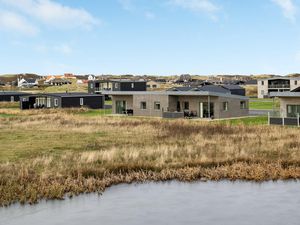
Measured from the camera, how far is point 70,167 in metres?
23.7

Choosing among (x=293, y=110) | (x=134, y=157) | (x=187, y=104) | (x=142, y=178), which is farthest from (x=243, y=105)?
(x=142, y=178)

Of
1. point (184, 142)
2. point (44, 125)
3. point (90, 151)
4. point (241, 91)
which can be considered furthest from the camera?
point (241, 91)

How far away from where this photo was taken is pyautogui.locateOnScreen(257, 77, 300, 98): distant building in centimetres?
9456


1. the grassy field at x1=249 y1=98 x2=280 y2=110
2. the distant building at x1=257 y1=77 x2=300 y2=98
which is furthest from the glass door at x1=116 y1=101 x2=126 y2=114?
the distant building at x1=257 y1=77 x2=300 y2=98

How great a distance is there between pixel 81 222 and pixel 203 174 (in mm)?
8102

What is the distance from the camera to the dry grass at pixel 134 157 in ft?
68.6

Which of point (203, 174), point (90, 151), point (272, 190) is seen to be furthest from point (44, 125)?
point (272, 190)

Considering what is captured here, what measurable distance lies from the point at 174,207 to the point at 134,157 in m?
8.29

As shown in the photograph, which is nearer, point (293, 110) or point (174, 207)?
point (174, 207)

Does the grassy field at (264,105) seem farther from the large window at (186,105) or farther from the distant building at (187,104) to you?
the large window at (186,105)

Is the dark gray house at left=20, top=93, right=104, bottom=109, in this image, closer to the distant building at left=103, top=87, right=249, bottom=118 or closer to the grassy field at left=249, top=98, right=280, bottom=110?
the distant building at left=103, top=87, right=249, bottom=118

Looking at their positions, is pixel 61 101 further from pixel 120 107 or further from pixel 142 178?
pixel 142 178

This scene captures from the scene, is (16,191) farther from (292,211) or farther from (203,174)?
(292,211)

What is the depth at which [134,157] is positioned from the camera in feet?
85.6
